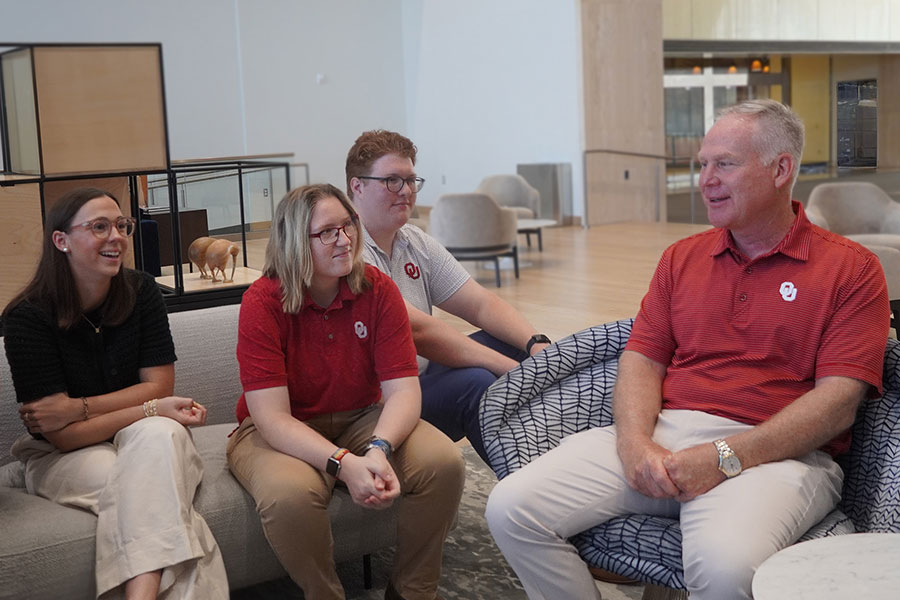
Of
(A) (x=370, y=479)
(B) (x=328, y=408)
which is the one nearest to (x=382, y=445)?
(A) (x=370, y=479)

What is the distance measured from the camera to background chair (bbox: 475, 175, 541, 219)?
1195 centimetres

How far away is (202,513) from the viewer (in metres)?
2.61

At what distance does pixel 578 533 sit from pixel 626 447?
0.24 meters

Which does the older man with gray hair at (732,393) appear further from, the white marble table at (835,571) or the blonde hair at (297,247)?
the blonde hair at (297,247)

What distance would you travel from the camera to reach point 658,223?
14070mm

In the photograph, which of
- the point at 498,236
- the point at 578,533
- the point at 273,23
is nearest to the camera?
the point at 578,533

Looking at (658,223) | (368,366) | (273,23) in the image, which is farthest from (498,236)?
(273,23)

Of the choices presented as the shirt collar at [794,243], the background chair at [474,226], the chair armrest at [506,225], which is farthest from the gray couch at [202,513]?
the chair armrest at [506,225]

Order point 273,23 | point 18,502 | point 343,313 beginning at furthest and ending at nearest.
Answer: point 273,23 < point 343,313 < point 18,502

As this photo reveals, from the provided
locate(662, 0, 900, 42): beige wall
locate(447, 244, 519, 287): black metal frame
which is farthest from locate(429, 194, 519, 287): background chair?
locate(662, 0, 900, 42): beige wall

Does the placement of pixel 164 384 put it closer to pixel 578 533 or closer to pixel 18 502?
pixel 18 502

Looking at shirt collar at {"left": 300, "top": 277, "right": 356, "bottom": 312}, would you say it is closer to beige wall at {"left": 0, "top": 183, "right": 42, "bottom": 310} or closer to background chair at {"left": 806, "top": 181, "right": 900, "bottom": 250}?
beige wall at {"left": 0, "top": 183, "right": 42, "bottom": 310}

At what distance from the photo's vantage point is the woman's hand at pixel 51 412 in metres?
2.64

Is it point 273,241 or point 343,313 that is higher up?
point 273,241
